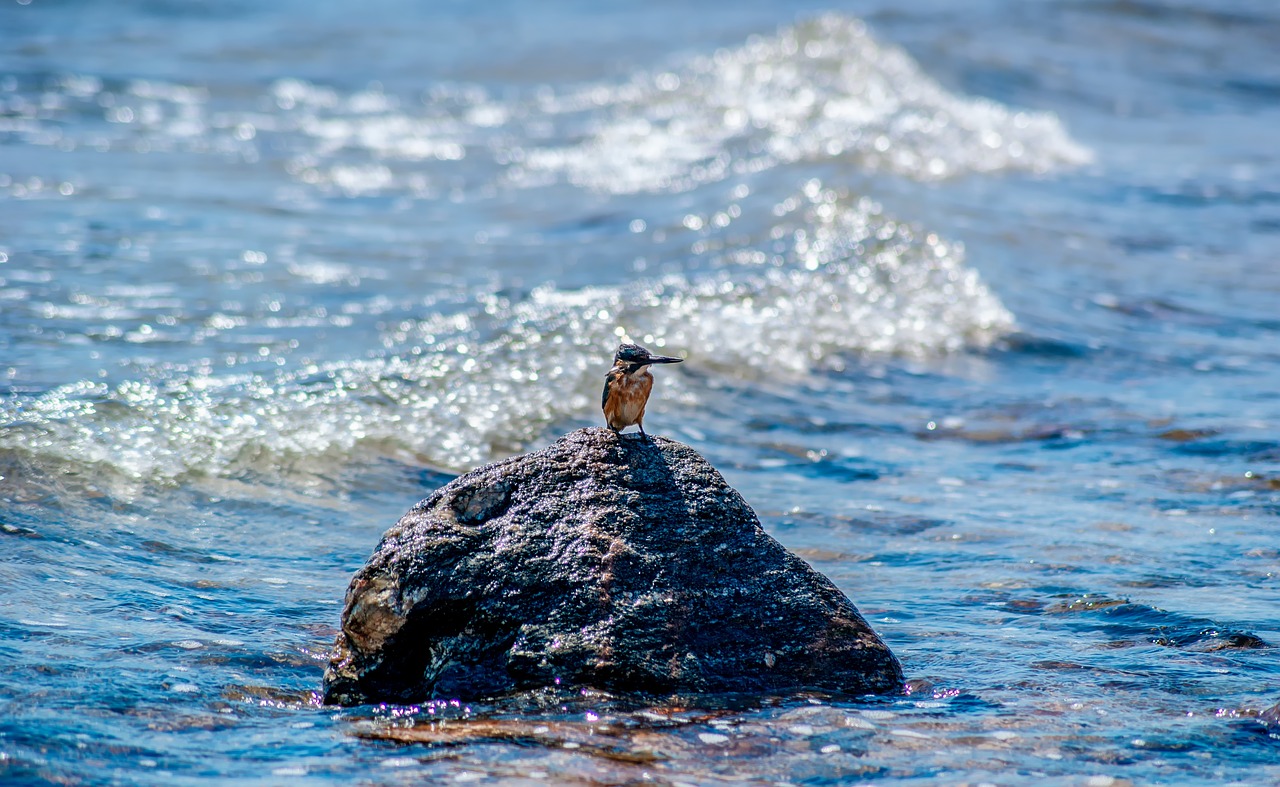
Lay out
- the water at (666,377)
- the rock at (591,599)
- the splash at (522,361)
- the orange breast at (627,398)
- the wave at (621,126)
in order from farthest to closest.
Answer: the wave at (621,126) < the splash at (522,361) < the orange breast at (627,398) < the rock at (591,599) < the water at (666,377)

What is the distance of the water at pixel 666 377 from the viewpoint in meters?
3.67

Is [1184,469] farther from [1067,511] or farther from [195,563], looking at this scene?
[195,563]

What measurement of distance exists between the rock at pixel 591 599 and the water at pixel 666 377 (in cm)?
14

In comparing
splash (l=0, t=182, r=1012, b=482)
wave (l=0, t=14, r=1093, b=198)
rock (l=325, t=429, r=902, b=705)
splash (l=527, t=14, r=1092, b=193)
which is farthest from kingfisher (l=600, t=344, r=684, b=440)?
splash (l=527, t=14, r=1092, b=193)

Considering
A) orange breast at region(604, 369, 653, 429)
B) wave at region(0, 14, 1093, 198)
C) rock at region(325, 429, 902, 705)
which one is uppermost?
wave at region(0, 14, 1093, 198)

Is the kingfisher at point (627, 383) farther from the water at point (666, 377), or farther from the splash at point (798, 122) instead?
the splash at point (798, 122)

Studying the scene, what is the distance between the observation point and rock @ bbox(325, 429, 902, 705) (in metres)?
3.77

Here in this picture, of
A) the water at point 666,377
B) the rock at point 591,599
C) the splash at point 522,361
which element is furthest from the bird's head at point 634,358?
the splash at point 522,361

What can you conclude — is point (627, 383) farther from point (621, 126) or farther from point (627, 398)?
point (621, 126)

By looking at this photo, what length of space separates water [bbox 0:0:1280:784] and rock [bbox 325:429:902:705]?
14 centimetres

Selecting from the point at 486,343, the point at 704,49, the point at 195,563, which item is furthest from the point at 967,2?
the point at 195,563

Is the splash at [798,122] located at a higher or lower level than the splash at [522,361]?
higher

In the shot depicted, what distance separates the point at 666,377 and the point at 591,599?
4.49 meters

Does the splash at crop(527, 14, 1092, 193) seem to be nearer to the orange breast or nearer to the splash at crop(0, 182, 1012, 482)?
the splash at crop(0, 182, 1012, 482)
